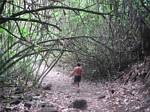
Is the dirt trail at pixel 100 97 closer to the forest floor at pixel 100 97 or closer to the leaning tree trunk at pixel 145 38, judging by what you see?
the forest floor at pixel 100 97

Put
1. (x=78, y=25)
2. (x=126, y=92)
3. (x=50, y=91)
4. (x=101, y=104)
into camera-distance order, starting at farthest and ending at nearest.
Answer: (x=78, y=25) → (x=50, y=91) → (x=126, y=92) → (x=101, y=104)

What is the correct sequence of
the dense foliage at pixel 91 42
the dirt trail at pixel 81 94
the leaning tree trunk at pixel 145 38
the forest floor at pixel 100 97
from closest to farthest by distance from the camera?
the forest floor at pixel 100 97
the dirt trail at pixel 81 94
the dense foliage at pixel 91 42
the leaning tree trunk at pixel 145 38

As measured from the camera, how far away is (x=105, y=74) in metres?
14.3

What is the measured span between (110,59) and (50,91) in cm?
272

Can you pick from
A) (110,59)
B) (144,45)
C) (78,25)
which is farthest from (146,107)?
(78,25)

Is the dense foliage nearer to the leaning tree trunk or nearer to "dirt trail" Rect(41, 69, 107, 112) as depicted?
the leaning tree trunk

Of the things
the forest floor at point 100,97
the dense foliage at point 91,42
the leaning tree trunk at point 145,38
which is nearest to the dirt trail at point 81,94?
the forest floor at point 100,97

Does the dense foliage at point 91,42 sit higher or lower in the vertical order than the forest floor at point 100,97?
higher

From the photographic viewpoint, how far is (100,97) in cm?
1057

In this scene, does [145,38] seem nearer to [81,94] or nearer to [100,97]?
[100,97]

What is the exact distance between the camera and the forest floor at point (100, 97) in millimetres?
8930

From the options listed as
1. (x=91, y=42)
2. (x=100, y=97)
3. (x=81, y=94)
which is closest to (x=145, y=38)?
(x=91, y=42)

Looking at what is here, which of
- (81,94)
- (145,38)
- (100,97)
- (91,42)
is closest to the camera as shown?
(100,97)

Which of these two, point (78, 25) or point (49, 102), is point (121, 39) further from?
point (49, 102)
